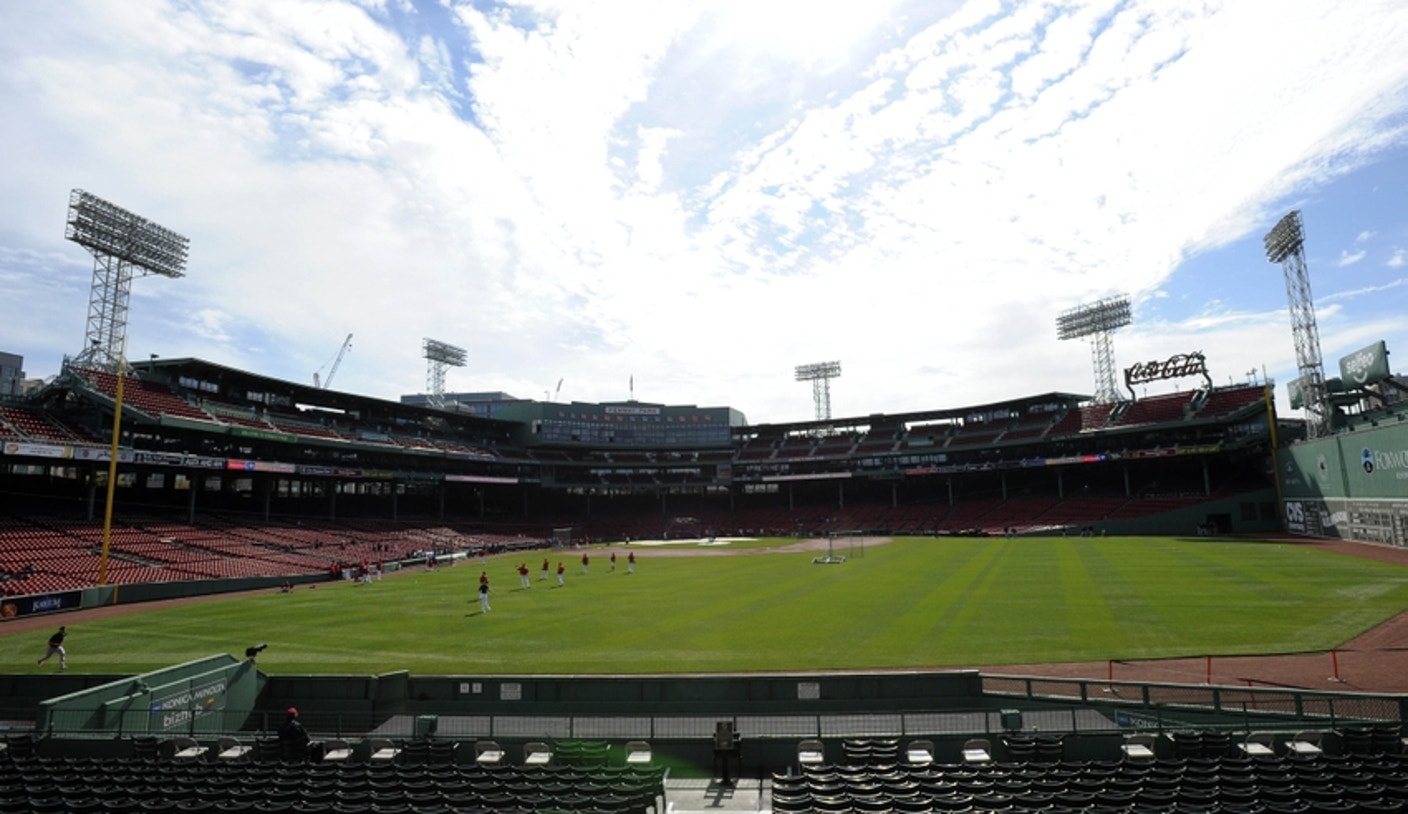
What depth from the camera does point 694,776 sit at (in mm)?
14234

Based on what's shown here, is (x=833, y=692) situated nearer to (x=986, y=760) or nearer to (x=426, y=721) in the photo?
(x=986, y=760)

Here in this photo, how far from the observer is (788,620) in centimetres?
2820

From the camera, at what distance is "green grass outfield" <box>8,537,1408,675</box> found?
2217cm

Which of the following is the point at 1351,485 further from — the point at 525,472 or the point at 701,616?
the point at 525,472

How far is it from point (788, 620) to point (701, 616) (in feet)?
12.3

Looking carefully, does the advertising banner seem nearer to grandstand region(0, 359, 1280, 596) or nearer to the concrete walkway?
grandstand region(0, 359, 1280, 596)

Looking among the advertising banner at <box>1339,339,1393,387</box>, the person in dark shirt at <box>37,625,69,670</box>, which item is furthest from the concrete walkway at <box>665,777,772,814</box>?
the advertising banner at <box>1339,339,1393,387</box>

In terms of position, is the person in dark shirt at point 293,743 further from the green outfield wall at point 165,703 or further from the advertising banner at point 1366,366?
the advertising banner at point 1366,366

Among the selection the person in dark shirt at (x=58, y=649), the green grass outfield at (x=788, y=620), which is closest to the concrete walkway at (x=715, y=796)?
the green grass outfield at (x=788, y=620)

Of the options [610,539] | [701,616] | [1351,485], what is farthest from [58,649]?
[1351,485]

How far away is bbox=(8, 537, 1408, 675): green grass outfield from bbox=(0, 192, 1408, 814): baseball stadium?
10.5 inches

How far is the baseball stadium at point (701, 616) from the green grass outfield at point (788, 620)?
→ 0.87 ft

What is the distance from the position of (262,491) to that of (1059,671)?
236 feet


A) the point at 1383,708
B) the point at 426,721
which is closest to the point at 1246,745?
the point at 1383,708
